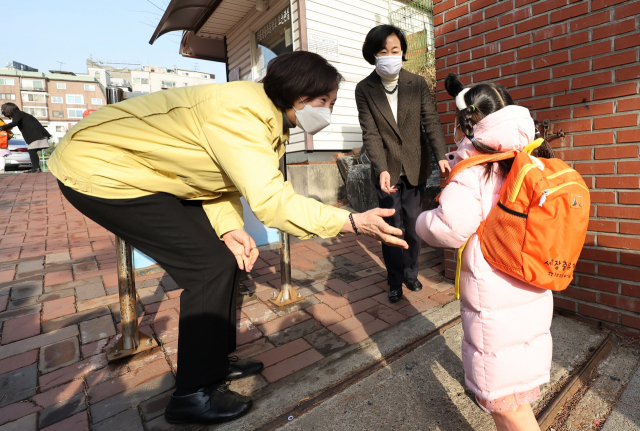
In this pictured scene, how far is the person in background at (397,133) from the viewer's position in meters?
2.93

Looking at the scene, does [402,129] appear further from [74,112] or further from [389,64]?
[74,112]

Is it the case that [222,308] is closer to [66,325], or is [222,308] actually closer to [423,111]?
[66,325]

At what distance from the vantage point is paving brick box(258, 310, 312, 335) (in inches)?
101

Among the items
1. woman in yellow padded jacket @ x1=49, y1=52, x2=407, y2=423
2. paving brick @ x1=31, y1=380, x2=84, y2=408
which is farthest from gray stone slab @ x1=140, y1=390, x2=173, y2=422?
paving brick @ x1=31, y1=380, x2=84, y2=408

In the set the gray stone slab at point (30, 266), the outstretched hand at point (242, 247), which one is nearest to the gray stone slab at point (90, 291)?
the gray stone slab at point (30, 266)

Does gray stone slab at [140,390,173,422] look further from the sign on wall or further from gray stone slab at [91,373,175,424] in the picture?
the sign on wall

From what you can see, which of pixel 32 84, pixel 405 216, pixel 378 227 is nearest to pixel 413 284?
pixel 405 216

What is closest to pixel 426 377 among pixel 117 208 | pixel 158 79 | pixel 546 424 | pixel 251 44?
pixel 546 424

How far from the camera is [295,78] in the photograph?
1653 millimetres

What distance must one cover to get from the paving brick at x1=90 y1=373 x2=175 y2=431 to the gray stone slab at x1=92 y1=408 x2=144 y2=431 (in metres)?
0.03

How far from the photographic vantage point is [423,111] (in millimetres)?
3043

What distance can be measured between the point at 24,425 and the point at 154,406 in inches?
22.0

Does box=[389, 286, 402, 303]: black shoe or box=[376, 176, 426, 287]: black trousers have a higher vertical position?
box=[376, 176, 426, 287]: black trousers

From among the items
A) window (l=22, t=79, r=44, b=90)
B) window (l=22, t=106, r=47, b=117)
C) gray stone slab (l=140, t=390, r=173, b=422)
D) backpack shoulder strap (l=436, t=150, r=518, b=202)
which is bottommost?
gray stone slab (l=140, t=390, r=173, b=422)
